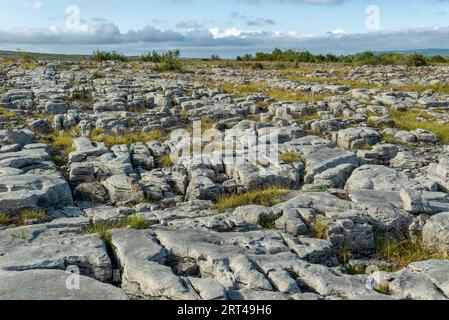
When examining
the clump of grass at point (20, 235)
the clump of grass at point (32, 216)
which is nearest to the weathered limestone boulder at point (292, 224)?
the clump of grass at point (20, 235)

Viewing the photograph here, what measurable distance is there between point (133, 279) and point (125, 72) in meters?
36.5

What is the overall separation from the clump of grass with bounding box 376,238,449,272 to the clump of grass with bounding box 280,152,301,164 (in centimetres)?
570

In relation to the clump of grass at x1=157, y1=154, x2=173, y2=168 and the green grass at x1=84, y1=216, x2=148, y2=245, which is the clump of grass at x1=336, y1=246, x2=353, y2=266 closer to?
the green grass at x1=84, y1=216, x2=148, y2=245

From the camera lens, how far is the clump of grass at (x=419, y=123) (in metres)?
20.1

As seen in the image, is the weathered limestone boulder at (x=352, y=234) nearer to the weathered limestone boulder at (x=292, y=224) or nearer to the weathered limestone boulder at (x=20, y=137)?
the weathered limestone boulder at (x=292, y=224)

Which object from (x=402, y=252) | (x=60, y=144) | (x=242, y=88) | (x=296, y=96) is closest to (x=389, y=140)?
(x=402, y=252)

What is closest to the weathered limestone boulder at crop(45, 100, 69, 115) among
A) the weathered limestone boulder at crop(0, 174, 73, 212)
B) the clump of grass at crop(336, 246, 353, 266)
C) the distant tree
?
the weathered limestone boulder at crop(0, 174, 73, 212)

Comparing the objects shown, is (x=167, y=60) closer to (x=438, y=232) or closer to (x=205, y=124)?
(x=205, y=124)

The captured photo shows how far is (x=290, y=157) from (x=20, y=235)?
30.7 ft

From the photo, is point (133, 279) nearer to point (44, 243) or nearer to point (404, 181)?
point (44, 243)

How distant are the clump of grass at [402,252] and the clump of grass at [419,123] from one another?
10617 millimetres

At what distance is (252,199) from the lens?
12273 millimetres
